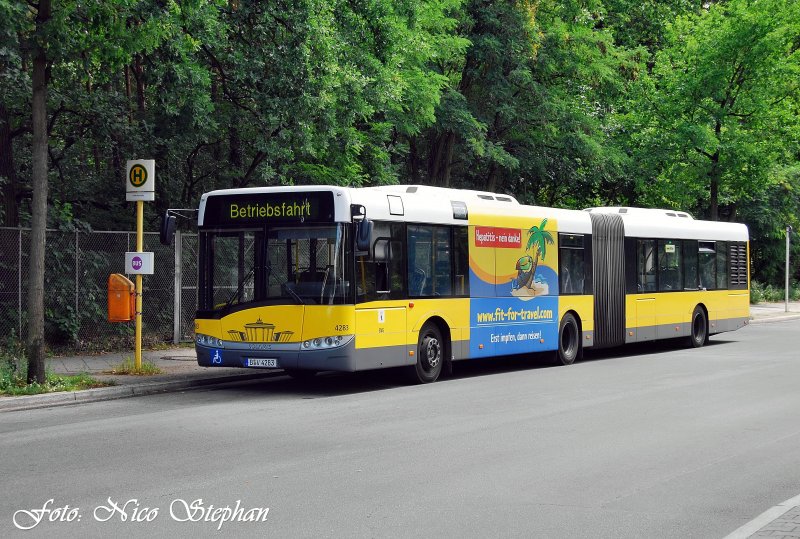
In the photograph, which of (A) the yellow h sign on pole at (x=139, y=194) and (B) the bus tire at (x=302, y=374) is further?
(B) the bus tire at (x=302, y=374)

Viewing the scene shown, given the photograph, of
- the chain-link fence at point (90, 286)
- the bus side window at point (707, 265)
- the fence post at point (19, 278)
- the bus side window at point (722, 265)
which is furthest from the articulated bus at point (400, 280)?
the chain-link fence at point (90, 286)

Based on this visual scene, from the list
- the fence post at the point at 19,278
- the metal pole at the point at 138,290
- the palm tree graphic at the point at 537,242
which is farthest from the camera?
the palm tree graphic at the point at 537,242

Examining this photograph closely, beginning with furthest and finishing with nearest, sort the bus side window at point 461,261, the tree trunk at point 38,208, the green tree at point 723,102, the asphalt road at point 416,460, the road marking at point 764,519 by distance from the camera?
the green tree at point 723,102, the bus side window at point 461,261, the tree trunk at point 38,208, the asphalt road at point 416,460, the road marking at point 764,519

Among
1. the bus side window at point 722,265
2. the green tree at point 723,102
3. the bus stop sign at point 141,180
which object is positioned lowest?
the bus side window at point 722,265

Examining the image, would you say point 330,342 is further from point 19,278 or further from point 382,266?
point 19,278

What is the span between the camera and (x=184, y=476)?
351 inches

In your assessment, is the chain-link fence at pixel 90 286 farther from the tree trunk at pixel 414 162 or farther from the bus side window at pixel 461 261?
the tree trunk at pixel 414 162

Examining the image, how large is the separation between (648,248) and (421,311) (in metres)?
8.79

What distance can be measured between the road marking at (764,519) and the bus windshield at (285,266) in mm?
8372

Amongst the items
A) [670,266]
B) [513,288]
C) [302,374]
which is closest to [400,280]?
[302,374]

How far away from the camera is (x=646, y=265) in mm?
23734

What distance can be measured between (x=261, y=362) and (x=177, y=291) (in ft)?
25.0

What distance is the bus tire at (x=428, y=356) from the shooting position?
1691 cm

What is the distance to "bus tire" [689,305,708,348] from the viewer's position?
25562mm
